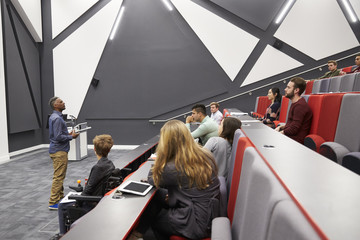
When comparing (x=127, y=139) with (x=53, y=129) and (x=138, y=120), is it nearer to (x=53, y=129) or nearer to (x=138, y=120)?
(x=138, y=120)

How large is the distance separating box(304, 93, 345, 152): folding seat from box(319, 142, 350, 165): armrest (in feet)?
0.43

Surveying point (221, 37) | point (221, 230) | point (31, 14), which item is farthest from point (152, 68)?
point (221, 230)

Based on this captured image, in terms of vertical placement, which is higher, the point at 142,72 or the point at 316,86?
the point at 142,72

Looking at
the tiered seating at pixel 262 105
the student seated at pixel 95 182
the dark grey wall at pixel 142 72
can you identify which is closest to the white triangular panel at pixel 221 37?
the dark grey wall at pixel 142 72

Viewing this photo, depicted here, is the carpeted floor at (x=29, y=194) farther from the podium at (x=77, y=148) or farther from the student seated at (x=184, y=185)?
the student seated at (x=184, y=185)

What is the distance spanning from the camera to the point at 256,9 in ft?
13.7

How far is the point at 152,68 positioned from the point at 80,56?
1317 millimetres

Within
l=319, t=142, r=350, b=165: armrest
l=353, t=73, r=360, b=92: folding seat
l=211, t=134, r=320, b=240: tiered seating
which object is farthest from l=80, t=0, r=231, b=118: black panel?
l=211, t=134, r=320, b=240: tiered seating

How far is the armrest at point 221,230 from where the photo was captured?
77 cm

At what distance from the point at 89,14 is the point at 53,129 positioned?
3054 millimetres

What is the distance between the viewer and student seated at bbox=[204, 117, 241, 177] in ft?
5.18

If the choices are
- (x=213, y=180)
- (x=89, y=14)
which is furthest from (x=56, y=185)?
(x=89, y=14)

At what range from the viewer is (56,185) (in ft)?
7.26

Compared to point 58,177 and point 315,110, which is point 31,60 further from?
point 315,110
